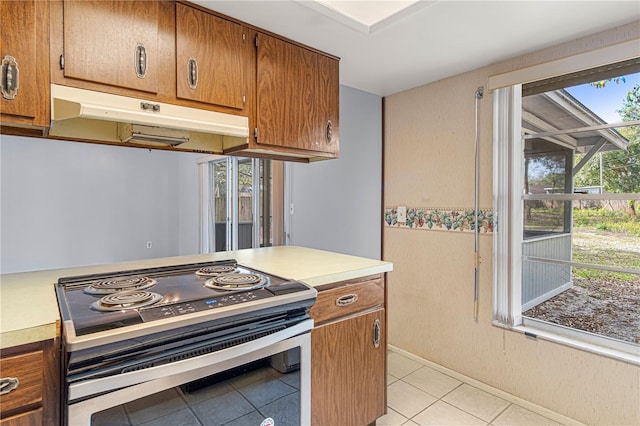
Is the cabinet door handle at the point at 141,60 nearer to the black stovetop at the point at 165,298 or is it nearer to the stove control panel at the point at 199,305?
the black stovetop at the point at 165,298

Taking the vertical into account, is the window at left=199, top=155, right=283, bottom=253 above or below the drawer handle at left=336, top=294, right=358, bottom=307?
above

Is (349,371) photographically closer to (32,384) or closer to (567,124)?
(32,384)

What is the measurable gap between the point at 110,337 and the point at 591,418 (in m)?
2.33

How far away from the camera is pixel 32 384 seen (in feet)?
2.96

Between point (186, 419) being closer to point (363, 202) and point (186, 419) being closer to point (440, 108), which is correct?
point (363, 202)

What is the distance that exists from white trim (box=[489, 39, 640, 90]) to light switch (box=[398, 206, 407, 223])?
1050mm

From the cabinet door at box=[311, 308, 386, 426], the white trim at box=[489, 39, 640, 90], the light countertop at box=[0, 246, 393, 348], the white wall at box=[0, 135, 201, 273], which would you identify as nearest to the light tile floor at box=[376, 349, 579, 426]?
the cabinet door at box=[311, 308, 386, 426]

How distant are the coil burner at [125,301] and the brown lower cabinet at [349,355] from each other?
0.67 m

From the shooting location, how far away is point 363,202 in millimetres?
2846

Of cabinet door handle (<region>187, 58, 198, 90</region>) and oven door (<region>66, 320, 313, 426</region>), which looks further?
cabinet door handle (<region>187, 58, 198, 90</region>)

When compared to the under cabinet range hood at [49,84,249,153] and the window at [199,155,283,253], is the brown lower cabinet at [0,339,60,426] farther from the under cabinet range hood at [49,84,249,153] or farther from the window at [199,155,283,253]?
the window at [199,155,283,253]

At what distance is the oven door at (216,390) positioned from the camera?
0.96 m

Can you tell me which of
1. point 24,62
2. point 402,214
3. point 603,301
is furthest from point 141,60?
point 603,301

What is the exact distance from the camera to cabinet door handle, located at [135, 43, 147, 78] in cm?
141
